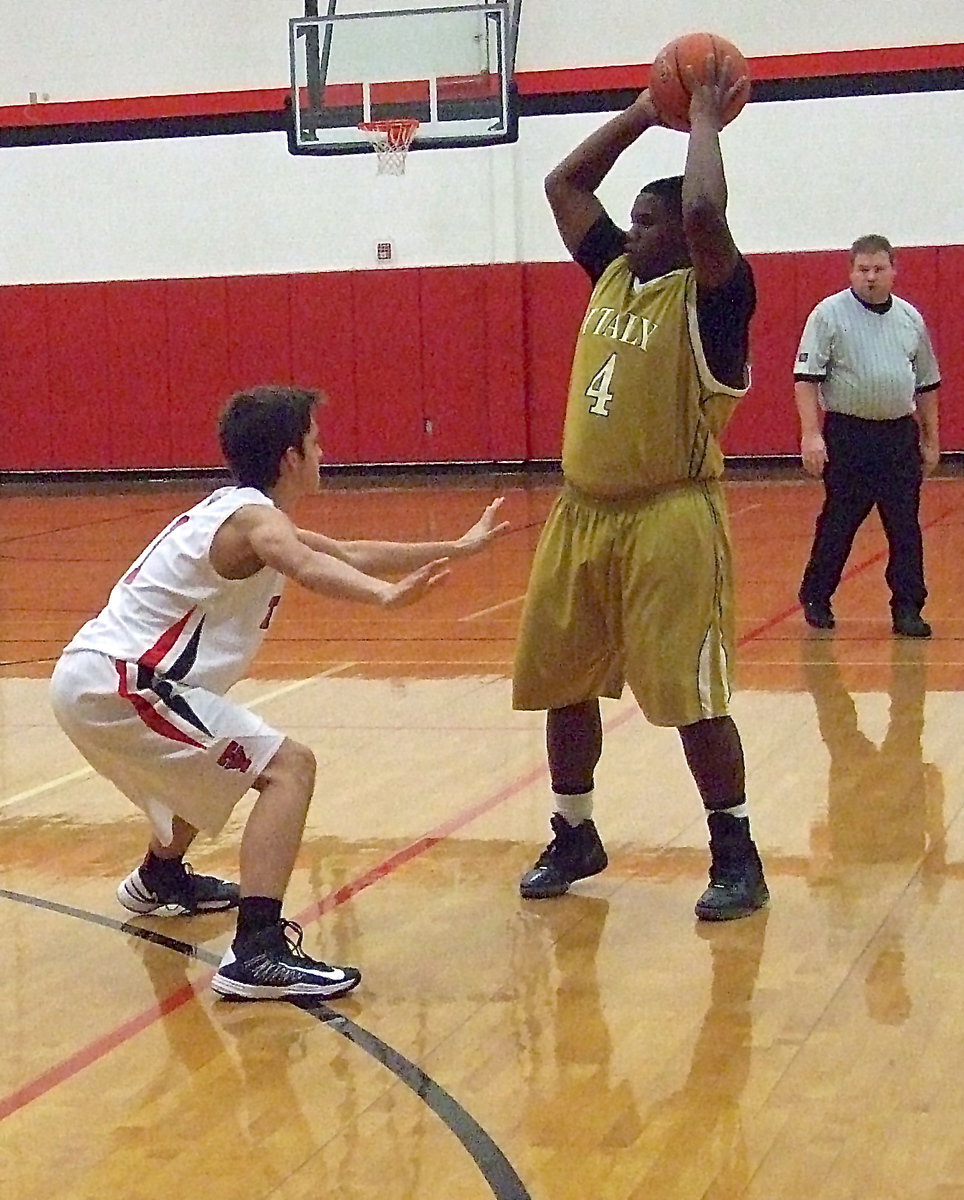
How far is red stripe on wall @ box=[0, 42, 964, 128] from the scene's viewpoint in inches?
667

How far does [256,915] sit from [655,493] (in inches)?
54.8

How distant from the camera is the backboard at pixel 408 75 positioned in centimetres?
1492

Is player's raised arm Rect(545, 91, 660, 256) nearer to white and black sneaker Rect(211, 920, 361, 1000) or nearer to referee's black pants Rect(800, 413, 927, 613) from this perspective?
white and black sneaker Rect(211, 920, 361, 1000)

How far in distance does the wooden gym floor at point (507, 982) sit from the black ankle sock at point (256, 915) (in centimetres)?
17

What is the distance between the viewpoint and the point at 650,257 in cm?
447

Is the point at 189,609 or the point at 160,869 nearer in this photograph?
the point at 189,609

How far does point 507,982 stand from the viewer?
13.3 ft

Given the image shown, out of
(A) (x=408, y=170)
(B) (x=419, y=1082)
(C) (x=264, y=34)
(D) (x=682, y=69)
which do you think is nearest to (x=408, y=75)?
(A) (x=408, y=170)

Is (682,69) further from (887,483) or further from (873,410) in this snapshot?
(887,483)

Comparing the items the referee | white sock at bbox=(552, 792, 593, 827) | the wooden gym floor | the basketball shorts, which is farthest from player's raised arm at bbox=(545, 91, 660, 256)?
the referee

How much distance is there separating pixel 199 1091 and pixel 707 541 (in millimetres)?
1800

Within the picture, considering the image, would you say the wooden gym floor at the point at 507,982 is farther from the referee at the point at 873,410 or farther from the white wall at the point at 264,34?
the white wall at the point at 264,34

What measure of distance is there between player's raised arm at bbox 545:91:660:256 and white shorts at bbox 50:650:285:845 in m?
1.50

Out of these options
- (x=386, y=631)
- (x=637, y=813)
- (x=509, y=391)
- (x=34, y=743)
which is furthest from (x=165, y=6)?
(x=637, y=813)
